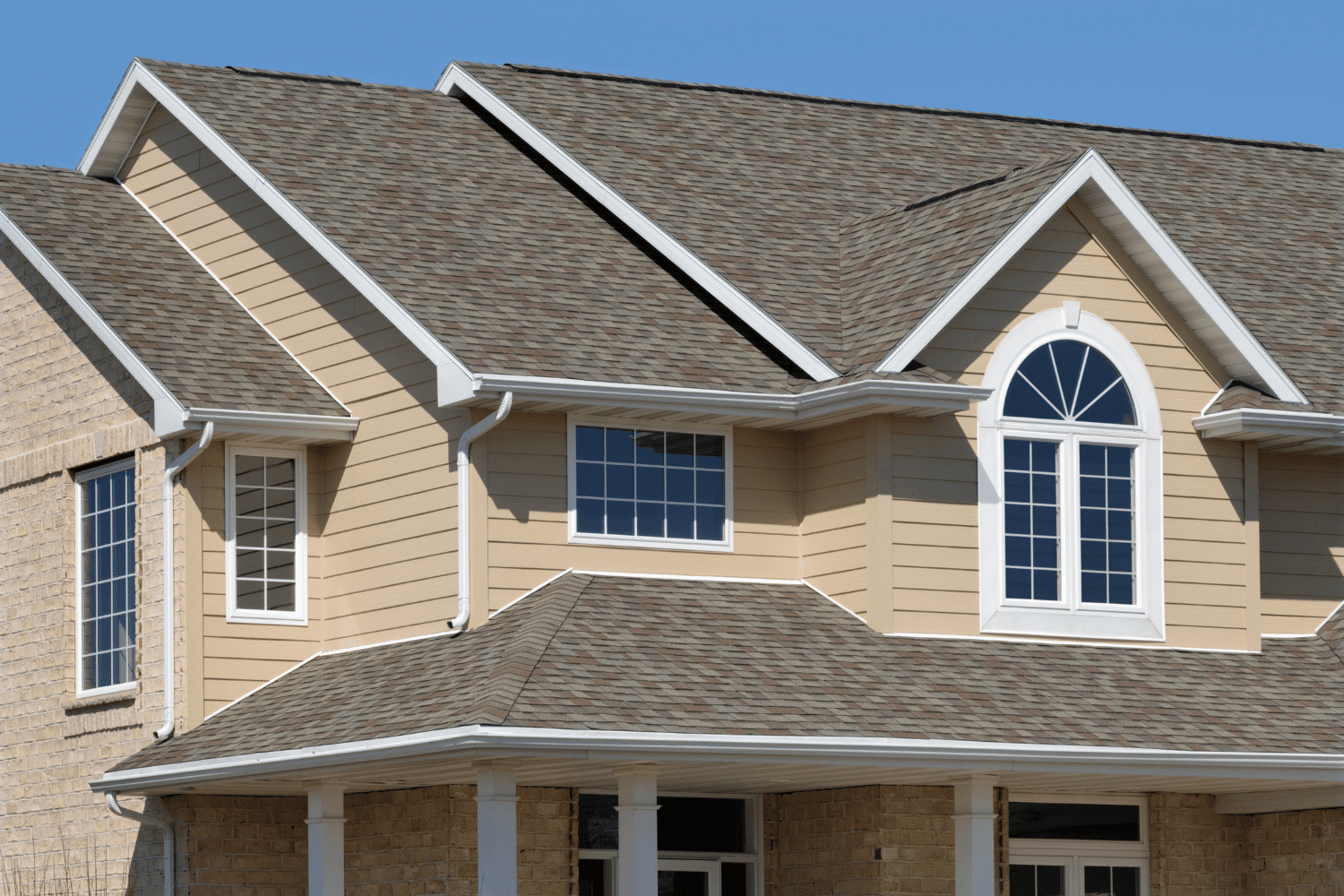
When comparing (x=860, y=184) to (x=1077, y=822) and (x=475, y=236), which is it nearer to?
(x=475, y=236)

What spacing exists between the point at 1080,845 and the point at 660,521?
4.95 metres

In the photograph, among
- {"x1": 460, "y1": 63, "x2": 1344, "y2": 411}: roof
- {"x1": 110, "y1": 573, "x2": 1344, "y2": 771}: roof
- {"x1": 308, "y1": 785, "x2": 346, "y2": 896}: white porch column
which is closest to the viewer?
{"x1": 110, "y1": 573, "x2": 1344, "y2": 771}: roof

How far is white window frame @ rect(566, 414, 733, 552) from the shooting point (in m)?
18.8

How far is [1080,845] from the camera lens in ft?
66.2

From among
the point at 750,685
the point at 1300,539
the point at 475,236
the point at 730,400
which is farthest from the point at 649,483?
the point at 1300,539

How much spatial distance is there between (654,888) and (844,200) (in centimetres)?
860

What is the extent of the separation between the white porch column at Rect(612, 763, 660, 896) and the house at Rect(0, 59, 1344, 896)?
37 millimetres

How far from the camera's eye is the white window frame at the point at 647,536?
1878 centimetres

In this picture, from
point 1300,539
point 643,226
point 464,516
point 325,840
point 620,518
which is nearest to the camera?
point 325,840

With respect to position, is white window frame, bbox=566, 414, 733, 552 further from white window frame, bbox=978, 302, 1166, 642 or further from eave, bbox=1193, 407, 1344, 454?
eave, bbox=1193, 407, 1344, 454

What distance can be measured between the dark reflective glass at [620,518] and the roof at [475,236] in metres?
1.18

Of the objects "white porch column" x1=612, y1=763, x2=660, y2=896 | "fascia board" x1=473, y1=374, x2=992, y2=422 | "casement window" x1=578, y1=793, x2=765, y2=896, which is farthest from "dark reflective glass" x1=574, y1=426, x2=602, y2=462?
"white porch column" x1=612, y1=763, x2=660, y2=896

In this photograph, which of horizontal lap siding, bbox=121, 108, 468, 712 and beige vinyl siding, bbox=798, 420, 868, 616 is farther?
beige vinyl siding, bbox=798, 420, 868, 616

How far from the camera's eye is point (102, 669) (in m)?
20.6
